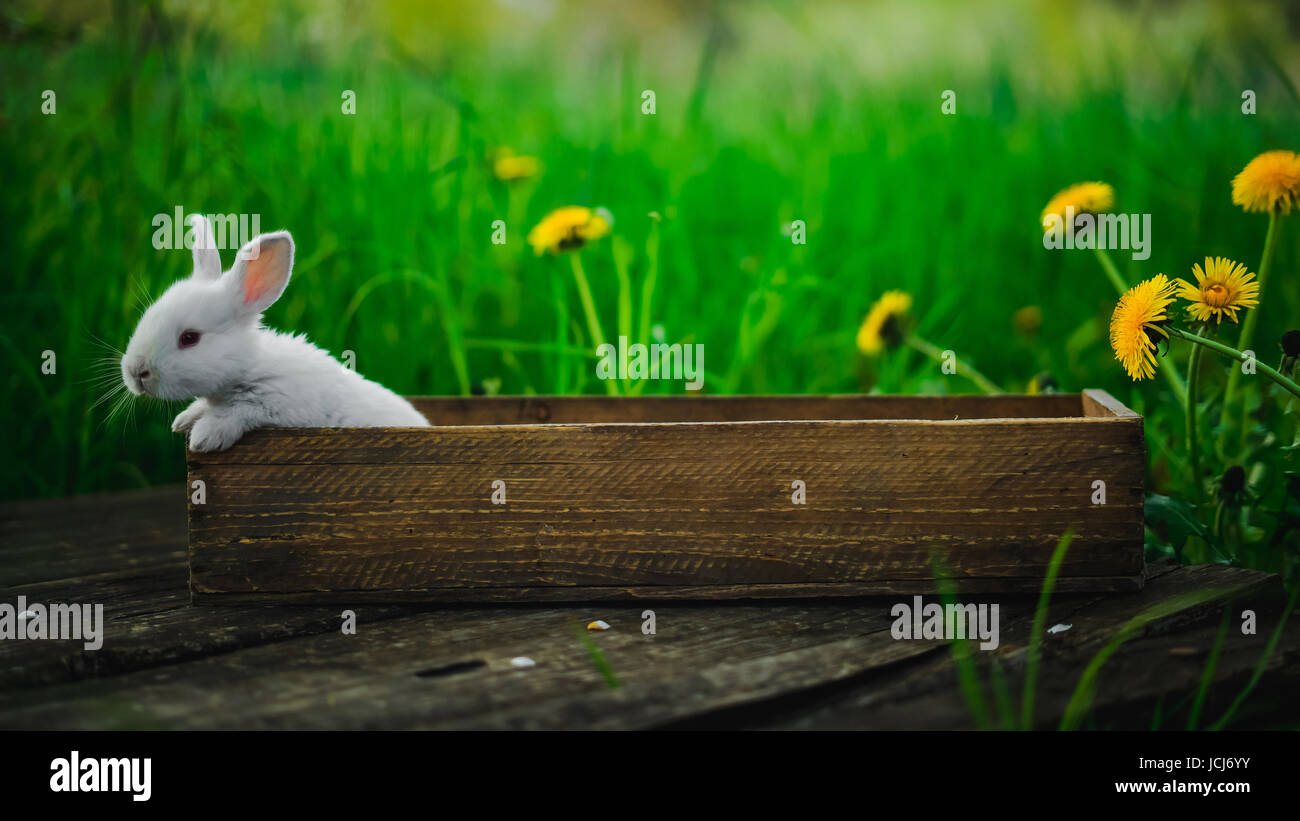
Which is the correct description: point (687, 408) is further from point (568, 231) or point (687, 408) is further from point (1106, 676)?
point (1106, 676)

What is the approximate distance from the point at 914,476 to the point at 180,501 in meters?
1.92

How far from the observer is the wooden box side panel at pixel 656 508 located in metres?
1.82

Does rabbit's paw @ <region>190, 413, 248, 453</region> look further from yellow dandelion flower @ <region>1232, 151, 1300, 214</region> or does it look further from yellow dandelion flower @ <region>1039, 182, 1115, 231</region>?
yellow dandelion flower @ <region>1232, 151, 1300, 214</region>

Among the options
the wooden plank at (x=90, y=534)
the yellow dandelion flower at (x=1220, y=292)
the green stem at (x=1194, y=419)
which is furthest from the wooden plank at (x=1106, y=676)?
the wooden plank at (x=90, y=534)

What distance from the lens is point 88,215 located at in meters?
3.06

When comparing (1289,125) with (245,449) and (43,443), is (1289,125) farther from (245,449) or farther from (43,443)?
(43,443)

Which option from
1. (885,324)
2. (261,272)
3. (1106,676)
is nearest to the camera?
(1106,676)

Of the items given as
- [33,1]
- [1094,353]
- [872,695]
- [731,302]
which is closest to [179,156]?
[33,1]

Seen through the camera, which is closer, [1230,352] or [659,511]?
[1230,352]

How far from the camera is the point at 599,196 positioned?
348 cm

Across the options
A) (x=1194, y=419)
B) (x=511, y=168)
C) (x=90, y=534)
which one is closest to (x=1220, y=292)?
(x=1194, y=419)

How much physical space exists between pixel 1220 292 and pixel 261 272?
5.41ft

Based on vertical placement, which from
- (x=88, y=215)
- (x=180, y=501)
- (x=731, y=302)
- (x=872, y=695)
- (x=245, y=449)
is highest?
(x=88, y=215)

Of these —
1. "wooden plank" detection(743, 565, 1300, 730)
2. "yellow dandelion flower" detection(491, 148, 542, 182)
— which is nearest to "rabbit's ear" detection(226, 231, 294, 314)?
"wooden plank" detection(743, 565, 1300, 730)
